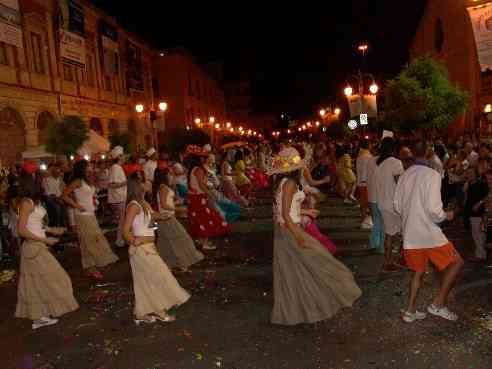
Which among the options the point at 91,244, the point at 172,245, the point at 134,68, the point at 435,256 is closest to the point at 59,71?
the point at 134,68

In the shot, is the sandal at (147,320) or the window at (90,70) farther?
the window at (90,70)

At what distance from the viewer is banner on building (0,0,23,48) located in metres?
16.3

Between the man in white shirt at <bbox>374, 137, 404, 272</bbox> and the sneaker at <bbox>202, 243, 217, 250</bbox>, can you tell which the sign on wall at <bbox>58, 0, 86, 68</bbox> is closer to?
the sneaker at <bbox>202, 243, 217, 250</bbox>

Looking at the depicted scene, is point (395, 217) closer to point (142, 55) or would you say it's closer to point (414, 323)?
point (414, 323)

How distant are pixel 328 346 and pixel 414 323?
1033mm

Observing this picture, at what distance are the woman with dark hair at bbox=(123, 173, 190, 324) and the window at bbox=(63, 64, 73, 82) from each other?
65.9ft

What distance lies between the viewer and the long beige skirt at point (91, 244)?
23.5 ft

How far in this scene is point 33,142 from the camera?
63.5 feet

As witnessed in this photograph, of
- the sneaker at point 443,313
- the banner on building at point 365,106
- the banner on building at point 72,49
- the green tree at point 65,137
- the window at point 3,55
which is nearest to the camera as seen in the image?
the sneaker at point 443,313

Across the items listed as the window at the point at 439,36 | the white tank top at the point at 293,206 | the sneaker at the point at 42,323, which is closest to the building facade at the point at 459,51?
the window at the point at 439,36

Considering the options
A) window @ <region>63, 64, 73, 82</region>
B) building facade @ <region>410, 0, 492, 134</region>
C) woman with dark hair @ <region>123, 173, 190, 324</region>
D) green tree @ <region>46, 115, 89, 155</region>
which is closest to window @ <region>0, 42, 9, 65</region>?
green tree @ <region>46, 115, 89, 155</region>

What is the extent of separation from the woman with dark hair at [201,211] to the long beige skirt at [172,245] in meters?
1.48

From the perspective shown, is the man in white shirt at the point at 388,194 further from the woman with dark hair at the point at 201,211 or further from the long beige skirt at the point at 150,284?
the woman with dark hair at the point at 201,211

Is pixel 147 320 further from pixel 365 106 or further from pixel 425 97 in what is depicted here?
pixel 425 97
